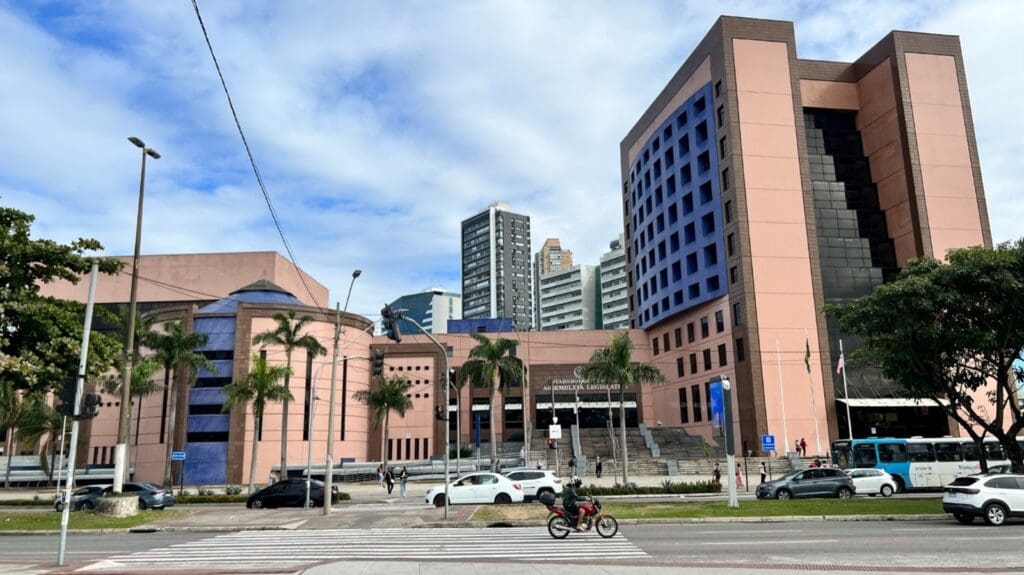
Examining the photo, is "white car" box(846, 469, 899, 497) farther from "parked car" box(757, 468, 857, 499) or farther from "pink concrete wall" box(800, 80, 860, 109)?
"pink concrete wall" box(800, 80, 860, 109)

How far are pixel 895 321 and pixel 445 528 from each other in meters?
18.6

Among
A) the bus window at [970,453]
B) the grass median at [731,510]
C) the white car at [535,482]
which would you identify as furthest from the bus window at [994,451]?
the white car at [535,482]

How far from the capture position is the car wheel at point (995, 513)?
21156mm

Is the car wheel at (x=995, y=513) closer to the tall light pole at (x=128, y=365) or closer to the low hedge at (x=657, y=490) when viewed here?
the low hedge at (x=657, y=490)

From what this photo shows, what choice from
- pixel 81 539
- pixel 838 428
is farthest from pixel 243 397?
pixel 838 428

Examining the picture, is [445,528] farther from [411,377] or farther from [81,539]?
[411,377]

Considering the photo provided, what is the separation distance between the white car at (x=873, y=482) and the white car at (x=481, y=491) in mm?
17275

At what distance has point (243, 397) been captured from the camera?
47.9 metres

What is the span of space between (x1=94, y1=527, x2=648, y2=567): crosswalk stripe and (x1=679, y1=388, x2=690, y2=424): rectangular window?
54.0 meters

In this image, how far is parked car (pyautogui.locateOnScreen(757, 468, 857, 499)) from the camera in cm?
3316

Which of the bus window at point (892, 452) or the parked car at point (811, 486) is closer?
the parked car at point (811, 486)

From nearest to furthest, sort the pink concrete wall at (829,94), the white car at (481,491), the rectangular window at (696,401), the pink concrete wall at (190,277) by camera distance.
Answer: the white car at (481,491), the rectangular window at (696,401), the pink concrete wall at (829,94), the pink concrete wall at (190,277)

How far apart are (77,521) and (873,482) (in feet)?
117

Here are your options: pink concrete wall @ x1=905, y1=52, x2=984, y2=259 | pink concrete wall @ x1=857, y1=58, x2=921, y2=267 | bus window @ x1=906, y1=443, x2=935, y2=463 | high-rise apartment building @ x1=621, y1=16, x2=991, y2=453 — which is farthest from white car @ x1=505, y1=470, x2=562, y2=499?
pink concrete wall @ x1=857, y1=58, x2=921, y2=267
